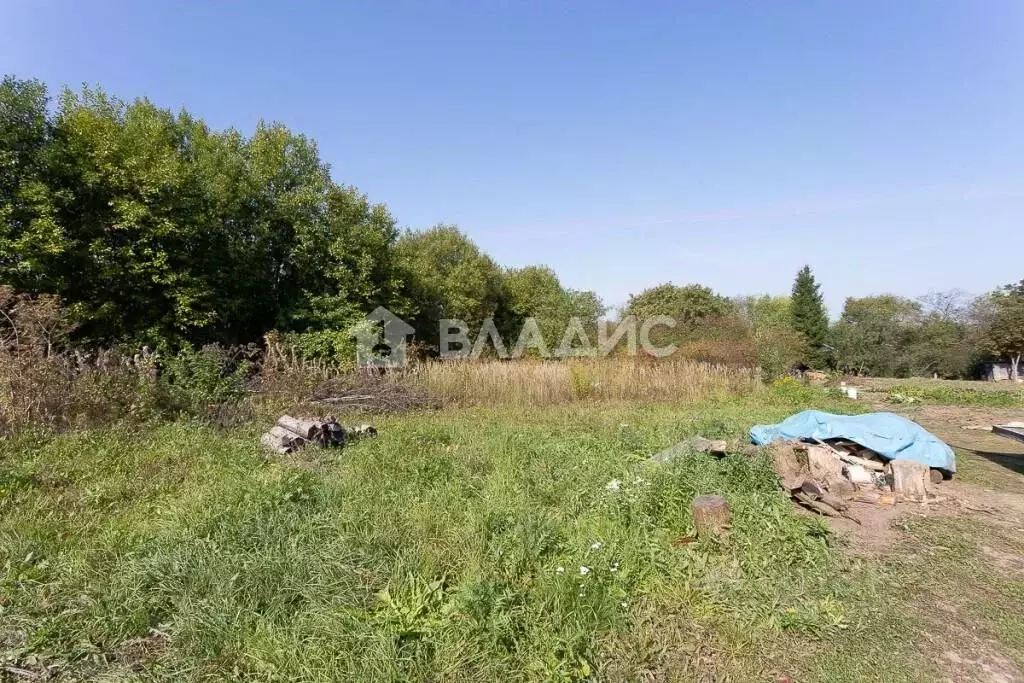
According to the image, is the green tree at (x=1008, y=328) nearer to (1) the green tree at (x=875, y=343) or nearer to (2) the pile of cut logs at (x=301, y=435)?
(1) the green tree at (x=875, y=343)

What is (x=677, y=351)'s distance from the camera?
43.7ft

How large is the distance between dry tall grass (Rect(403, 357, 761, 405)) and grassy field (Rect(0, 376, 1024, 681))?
5373 mm

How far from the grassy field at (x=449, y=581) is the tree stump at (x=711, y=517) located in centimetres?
10

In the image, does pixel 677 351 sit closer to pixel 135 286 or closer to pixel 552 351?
pixel 552 351

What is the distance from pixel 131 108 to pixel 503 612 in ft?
43.5

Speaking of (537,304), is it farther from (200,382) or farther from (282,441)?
(282,441)

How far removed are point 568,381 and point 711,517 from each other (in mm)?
7109

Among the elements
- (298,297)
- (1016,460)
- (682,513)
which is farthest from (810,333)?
(682,513)

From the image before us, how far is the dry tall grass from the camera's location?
955 centimetres

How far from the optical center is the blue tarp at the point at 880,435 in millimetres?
4586

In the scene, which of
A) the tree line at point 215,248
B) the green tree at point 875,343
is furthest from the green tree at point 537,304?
the green tree at point 875,343

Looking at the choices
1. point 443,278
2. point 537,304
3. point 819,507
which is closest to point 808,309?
point 537,304

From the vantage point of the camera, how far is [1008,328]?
57.0 ft

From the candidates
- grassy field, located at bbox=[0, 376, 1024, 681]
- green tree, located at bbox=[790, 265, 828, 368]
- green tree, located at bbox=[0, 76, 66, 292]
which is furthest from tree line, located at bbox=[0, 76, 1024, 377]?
green tree, located at bbox=[790, 265, 828, 368]
